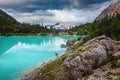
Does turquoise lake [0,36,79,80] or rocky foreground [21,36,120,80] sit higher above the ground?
rocky foreground [21,36,120,80]

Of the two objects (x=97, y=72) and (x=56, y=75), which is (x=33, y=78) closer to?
(x=56, y=75)

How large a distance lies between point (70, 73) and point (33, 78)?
469 inches

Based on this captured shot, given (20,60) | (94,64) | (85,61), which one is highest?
(85,61)

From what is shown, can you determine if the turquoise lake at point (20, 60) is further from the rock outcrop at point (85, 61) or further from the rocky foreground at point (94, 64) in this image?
the rocky foreground at point (94, 64)

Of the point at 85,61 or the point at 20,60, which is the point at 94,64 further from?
the point at 20,60

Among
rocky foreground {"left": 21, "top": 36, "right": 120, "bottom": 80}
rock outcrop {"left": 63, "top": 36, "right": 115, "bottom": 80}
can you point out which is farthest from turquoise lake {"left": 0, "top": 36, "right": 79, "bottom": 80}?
rocky foreground {"left": 21, "top": 36, "right": 120, "bottom": 80}

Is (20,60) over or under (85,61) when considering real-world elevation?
under

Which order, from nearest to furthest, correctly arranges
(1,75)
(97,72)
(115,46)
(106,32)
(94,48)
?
(97,72) < (94,48) < (115,46) < (106,32) < (1,75)

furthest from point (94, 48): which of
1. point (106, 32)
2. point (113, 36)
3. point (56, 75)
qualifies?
point (106, 32)

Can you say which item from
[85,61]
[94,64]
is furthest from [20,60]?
[85,61]

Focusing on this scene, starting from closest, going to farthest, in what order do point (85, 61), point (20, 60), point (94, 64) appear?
1. point (85, 61)
2. point (94, 64)
3. point (20, 60)

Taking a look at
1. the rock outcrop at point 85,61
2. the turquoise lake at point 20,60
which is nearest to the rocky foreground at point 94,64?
the rock outcrop at point 85,61

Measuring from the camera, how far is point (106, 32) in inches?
1866

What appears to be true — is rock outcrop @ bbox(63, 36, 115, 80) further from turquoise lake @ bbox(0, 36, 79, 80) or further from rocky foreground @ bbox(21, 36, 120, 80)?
turquoise lake @ bbox(0, 36, 79, 80)
